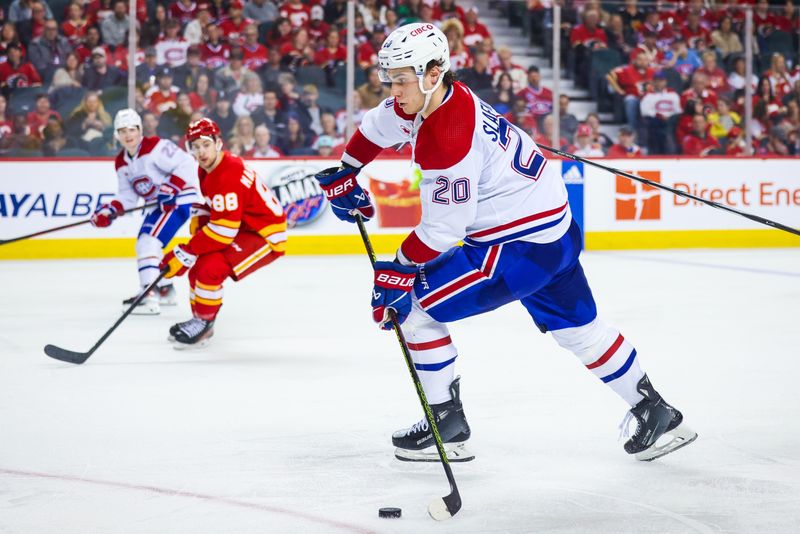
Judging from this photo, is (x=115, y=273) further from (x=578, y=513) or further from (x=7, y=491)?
(x=578, y=513)

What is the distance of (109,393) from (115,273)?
4360mm

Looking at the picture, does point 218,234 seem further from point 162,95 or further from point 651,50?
point 651,50

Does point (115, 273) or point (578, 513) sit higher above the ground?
point (578, 513)

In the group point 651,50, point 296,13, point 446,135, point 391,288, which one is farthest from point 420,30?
point 651,50

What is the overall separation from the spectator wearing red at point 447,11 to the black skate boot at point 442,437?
799cm

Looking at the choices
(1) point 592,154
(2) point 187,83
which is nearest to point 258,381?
(2) point 187,83

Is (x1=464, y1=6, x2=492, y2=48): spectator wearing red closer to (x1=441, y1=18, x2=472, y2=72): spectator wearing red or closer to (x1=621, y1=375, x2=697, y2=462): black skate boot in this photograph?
(x1=441, y1=18, x2=472, y2=72): spectator wearing red

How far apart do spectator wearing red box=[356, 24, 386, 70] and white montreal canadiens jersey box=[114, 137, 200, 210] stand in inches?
143

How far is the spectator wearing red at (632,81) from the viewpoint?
35.6 ft

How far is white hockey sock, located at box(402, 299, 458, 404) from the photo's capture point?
3.28m

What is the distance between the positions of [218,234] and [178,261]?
0.32 metres

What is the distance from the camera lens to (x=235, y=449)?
3.46 meters

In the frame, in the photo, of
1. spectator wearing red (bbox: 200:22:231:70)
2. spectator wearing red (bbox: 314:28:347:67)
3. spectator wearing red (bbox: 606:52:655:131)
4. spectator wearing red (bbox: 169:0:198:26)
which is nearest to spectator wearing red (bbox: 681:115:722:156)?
spectator wearing red (bbox: 606:52:655:131)

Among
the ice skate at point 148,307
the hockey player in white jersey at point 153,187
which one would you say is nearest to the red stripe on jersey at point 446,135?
the hockey player in white jersey at point 153,187
